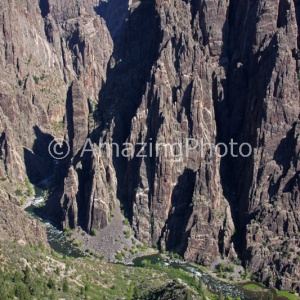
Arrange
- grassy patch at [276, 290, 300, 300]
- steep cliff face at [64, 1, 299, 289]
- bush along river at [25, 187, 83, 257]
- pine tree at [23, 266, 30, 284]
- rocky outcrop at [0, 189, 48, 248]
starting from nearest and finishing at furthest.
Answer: pine tree at [23, 266, 30, 284] → rocky outcrop at [0, 189, 48, 248] → grassy patch at [276, 290, 300, 300] → steep cliff face at [64, 1, 299, 289] → bush along river at [25, 187, 83, 257]

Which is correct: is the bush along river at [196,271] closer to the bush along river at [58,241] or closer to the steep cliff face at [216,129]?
the bush along river at [58,241]

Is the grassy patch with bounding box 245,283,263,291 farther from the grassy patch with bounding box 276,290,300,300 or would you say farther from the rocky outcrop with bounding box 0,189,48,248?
the rocky outcrop with bounding box 0,189,48,248

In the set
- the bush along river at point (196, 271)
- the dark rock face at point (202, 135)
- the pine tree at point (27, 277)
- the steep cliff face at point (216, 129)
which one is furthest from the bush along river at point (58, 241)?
the pine tree at point (27, 277)

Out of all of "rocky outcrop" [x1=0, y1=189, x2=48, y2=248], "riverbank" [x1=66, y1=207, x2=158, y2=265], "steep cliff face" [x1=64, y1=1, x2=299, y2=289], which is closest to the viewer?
"rocky outcrop" [x1=0, y1=189, x2=48, y2=248]

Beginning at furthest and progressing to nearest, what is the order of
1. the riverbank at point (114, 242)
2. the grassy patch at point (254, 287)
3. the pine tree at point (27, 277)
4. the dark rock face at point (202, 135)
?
the riverbank at point (114, 242) < the dark rock face at point (202, 135) < the grassy patch at point (254, 287) < the pine tree at point (27, 277)

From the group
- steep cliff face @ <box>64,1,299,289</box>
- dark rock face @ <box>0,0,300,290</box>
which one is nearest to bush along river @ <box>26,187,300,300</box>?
dark rock face @ <box>0,0,300,290</box>

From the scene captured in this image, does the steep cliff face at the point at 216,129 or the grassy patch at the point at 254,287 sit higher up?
the steep cliff face at the point at 216,129

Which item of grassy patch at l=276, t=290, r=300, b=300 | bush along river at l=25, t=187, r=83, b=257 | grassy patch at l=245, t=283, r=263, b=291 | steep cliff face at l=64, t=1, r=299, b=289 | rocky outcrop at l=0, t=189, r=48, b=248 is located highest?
steep cliff face at l=64, t=1, r=299, b=289

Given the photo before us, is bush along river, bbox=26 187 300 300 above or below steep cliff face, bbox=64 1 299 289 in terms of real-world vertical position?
below

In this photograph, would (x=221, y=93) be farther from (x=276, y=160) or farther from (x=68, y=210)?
(x=68, y=210)

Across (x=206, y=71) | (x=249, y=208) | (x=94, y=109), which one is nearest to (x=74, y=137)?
(x=94, y=109)
